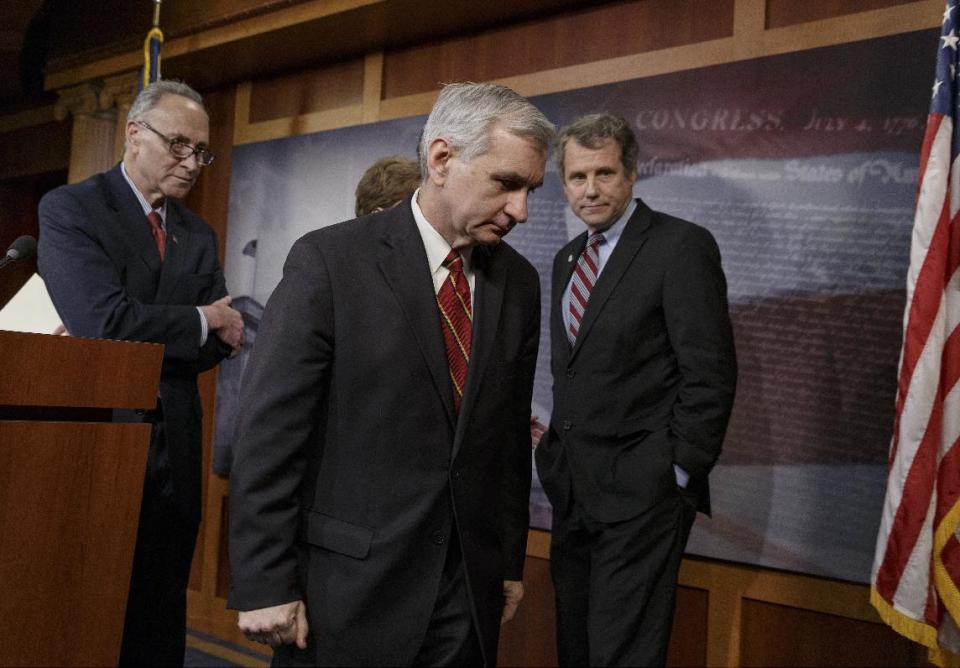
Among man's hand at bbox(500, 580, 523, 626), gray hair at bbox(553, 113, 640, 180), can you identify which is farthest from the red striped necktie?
man's hand at bbox(500, 580, 523, 626)

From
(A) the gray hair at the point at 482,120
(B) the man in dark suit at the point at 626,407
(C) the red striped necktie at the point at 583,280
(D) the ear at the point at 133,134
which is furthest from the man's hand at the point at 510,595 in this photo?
(D) the ear at the point at 133,134

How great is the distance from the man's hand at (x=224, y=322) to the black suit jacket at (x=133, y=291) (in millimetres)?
28

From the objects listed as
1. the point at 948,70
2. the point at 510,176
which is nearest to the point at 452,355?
the point at 510,176

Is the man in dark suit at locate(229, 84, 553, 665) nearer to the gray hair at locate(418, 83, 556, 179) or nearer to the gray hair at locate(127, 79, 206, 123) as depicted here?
the gray hair at locate(418, 83, 556, 179)

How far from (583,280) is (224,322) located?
1054 mm

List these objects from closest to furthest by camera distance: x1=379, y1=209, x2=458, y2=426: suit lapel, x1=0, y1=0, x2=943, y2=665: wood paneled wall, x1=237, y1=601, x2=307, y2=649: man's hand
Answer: x1=237, y1=601, x2=307, y2=649: man's hand, x1=379, y1=209, x2=458, y2=426: suit lapel, x1=0, y1=0, x2=943, y2=665: wood paneled wall

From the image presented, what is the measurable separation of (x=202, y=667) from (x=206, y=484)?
105 centimetres

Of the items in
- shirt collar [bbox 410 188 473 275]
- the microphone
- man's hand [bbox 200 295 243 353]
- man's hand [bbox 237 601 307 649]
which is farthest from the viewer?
man's hand [bbox 200 295 243 353]

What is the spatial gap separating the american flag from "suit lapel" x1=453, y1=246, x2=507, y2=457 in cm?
124

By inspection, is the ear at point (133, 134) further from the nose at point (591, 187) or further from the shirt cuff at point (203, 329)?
the nose at point (591, 187)

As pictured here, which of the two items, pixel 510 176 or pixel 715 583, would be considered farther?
pixel 715 583

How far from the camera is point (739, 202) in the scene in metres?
3.10

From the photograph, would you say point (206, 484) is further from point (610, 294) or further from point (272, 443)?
point (272, 443)

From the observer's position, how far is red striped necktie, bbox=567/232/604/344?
2652mm
